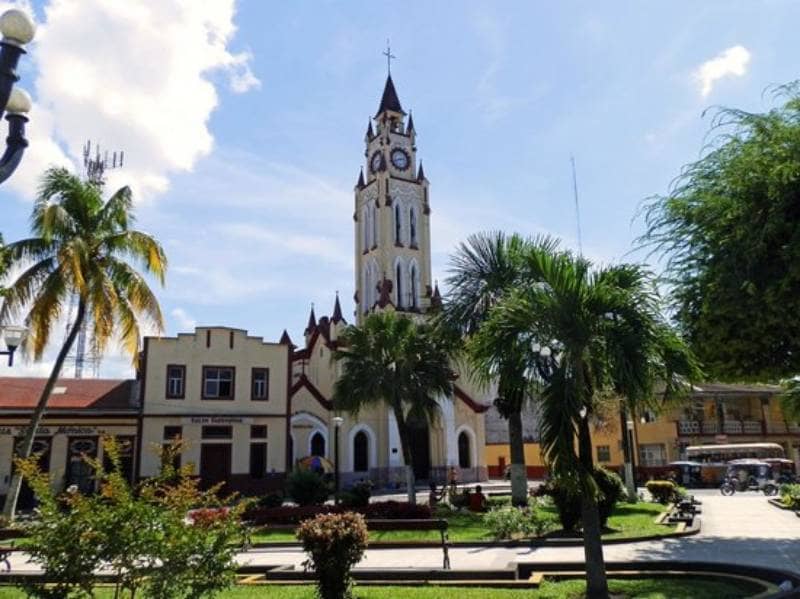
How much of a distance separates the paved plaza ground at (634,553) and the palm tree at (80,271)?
667 centimetres

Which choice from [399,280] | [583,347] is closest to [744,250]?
[583,347]

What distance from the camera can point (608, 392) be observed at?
1012 cm

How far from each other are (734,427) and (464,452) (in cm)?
1964

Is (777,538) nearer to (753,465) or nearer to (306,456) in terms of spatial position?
(753,465)

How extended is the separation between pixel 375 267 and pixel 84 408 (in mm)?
29775

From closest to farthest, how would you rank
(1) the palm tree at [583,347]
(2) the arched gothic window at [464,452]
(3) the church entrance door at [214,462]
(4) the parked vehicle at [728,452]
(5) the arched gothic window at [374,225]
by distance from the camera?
(1) the palm tree at [583,347], (3) the church entrance door at [214,462], (4) the parked vehicle at [728,452], (2) the arched gothic window at [464,452], (5) the arched gothic window at [374,225]

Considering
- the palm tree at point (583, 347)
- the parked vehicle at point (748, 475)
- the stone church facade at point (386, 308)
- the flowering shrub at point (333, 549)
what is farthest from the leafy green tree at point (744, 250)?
the parked vehicle at point (748, 475)

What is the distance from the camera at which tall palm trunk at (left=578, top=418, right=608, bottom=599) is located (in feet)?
28.9

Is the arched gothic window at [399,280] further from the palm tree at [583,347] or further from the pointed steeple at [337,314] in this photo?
the palm tree at [583,347]

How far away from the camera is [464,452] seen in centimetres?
4588

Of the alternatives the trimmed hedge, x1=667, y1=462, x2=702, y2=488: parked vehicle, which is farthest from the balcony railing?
the trimmed hedge

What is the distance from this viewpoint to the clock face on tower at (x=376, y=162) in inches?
2311

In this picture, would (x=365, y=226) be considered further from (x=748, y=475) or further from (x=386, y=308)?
(x=748, y=475)

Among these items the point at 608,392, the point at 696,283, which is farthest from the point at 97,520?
the point at 696,283
